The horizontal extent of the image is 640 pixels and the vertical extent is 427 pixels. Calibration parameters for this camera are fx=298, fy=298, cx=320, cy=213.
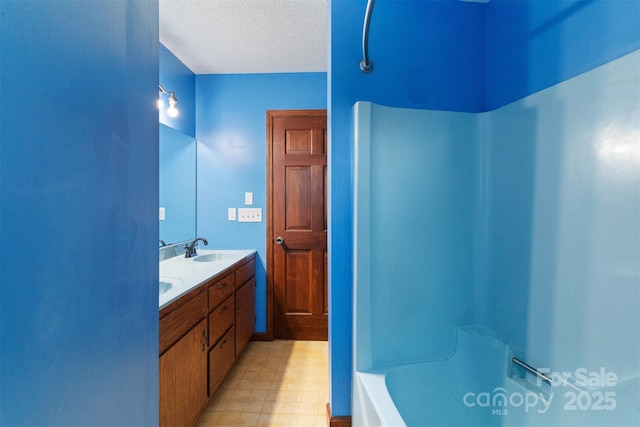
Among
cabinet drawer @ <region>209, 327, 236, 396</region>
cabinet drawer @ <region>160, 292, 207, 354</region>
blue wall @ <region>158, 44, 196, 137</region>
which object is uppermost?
blue wall @ <region>158, 44, 196, 137</region>

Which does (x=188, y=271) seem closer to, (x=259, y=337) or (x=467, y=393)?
(x=259, y=337)

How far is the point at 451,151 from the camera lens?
1.47m

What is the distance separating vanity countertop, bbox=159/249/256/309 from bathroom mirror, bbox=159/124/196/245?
0.78 ft

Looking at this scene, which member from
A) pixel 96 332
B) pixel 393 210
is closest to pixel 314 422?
pixel 393 210

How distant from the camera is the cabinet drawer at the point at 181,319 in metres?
1.31

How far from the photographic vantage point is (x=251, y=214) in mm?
2803

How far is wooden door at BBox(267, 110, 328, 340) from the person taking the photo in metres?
2.74

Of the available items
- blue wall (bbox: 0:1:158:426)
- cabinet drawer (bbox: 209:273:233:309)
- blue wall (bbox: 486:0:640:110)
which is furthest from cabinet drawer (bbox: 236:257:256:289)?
blue wall (bbox: 486:0:640:110)

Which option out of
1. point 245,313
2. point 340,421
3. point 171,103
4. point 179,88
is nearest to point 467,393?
point 340,421

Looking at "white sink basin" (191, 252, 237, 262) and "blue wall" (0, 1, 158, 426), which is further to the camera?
"white sink basin" (191, 252, 237, 262)

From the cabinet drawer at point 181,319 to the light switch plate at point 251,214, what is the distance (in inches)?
45.1

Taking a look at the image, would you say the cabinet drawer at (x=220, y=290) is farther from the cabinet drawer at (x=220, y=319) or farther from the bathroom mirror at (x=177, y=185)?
the bathroom mirror at (x=177, y=185)

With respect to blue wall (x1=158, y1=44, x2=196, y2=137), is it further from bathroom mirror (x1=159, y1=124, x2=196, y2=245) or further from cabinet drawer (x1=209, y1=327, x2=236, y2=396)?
cabinet drawer (x1=209, y1=327, x2=236, y2=396)

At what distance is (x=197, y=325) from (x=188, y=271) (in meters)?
0.45
